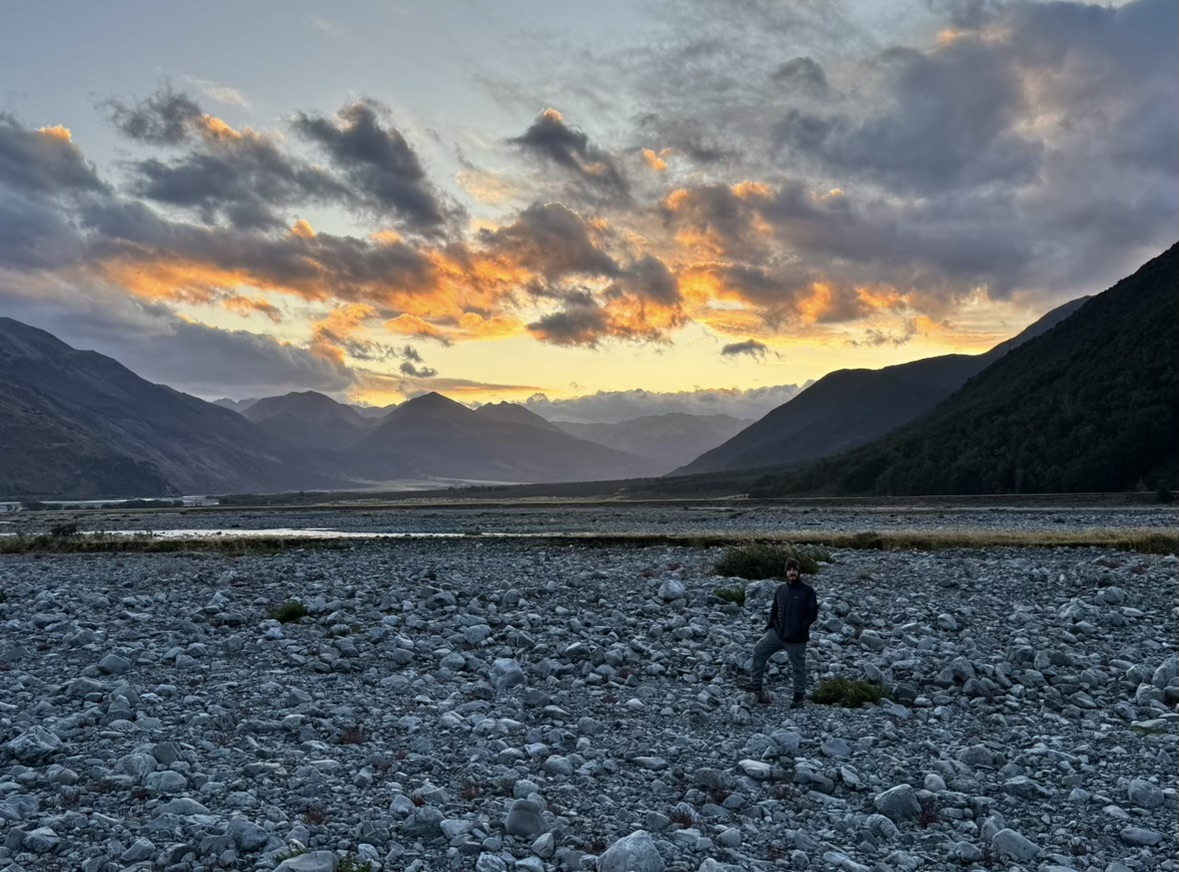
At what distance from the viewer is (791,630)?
14.0 m

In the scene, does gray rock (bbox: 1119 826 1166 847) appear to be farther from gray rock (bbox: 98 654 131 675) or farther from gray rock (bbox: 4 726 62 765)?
gray rock (bbox: 98 654 131 675)

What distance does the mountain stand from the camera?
9550 centimetres

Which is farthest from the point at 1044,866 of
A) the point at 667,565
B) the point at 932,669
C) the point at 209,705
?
the point at 667,565

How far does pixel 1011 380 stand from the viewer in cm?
15362

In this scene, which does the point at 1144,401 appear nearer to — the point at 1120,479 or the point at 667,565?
the point at 1120,479

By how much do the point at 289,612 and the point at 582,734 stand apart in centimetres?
1114

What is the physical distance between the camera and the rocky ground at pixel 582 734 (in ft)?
27.3

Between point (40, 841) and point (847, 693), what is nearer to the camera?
point (40, 841)

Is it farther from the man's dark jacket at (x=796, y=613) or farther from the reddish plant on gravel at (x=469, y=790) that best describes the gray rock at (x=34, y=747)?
the man's dark jacket at (x=796, y=613)

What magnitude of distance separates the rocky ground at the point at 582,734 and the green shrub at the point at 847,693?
0.31 meters

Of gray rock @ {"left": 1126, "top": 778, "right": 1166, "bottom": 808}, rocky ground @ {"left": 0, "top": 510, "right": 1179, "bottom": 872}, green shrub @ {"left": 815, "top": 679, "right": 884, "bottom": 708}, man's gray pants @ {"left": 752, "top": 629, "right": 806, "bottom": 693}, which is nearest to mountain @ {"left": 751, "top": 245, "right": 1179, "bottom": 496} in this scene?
rocky ground @ {"left": 0, "top": 510, "right": 1179, "bottom": 872}

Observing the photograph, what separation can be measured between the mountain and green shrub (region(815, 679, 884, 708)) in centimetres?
9327

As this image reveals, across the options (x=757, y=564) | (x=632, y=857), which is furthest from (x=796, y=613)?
(x=757, y=564)

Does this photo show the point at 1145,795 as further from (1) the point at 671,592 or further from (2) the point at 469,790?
(1) the point at 671,592
